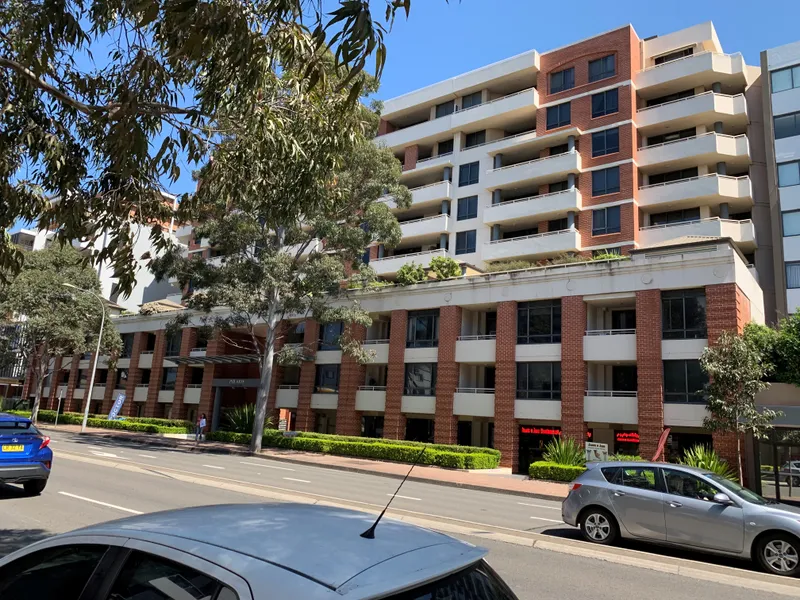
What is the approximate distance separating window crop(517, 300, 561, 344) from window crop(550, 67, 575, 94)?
19.1 meters

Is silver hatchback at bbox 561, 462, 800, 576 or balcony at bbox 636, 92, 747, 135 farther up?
balcony at bbox 636, 92, 747, 135

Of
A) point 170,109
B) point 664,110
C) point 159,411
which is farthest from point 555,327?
point 159,411

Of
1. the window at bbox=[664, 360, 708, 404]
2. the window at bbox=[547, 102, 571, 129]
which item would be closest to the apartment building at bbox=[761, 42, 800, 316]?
the window at bbox=[664, 360, 708, 404]

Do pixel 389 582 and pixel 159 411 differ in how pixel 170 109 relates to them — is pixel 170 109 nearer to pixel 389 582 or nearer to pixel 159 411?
pixel 389 582

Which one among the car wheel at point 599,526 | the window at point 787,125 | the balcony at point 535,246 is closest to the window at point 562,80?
the balcony at point 535,246

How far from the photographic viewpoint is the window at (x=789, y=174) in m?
33.1

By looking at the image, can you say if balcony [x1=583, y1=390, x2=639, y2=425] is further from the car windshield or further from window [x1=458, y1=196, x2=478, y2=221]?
window [x1=458, y1=196, x2=478, y2=221]

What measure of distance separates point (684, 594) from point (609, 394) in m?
21.2

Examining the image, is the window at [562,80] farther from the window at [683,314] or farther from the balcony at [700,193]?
the window at [683,314]

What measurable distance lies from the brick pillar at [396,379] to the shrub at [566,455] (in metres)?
9.47

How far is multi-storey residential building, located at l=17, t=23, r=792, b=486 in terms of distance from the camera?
25.9 meters

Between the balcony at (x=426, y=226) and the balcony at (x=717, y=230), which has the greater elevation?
the balcony at (x=426, y=226)

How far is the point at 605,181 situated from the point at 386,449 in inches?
876

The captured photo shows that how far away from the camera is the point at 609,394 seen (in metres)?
27.0
